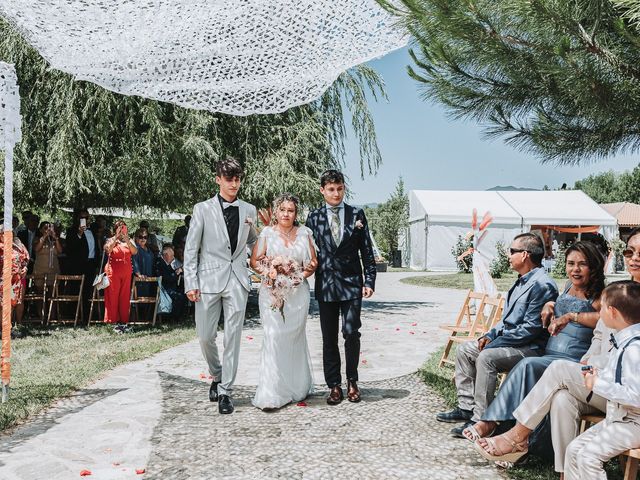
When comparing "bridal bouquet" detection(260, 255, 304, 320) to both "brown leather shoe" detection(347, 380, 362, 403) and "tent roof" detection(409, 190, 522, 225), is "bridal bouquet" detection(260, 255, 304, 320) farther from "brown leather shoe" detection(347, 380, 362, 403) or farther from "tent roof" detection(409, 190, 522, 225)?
"tent roof" detection(409, 190, 522, 225)

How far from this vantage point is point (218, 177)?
18.3 feet

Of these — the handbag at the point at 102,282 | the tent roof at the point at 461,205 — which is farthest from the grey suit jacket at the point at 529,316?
the tent roof at the point at 461,205

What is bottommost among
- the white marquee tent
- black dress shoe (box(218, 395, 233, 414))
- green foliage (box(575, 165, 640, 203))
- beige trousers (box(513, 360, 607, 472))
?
black dress shoe (box(218, 395, 233, 414))

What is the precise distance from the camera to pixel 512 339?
4594mm

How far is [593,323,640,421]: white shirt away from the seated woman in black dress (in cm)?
72

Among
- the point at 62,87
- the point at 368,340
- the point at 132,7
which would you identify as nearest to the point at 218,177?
the point at 132,7

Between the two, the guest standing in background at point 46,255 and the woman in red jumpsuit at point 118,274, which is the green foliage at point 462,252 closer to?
the woman in red jumpsuit at point 118,274

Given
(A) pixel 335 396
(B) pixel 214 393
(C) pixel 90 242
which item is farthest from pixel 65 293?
(A) pixel 335 396

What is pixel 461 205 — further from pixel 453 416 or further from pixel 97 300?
pixel 453 416

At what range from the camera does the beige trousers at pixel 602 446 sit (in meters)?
3.23

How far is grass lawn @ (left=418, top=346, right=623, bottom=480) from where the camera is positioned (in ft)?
12.7

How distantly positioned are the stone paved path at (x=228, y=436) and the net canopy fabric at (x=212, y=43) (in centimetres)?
273

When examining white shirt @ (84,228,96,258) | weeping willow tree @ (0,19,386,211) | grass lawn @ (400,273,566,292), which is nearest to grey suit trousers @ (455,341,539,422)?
weeping willow tree @ (0,19,386,211)

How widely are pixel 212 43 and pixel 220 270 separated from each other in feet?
6.48
